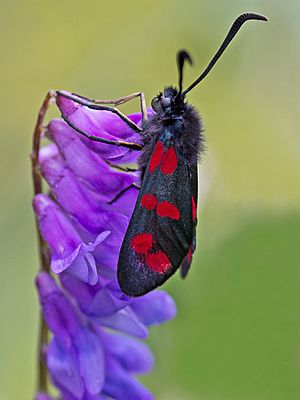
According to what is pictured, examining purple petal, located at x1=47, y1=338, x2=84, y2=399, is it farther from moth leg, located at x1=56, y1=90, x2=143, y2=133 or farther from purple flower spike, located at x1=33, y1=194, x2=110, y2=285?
moth leg, located at x1=56, y1=90, x2=143, y2=133

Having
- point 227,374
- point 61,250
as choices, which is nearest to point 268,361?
point 227,374

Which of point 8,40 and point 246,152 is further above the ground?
point 8,40

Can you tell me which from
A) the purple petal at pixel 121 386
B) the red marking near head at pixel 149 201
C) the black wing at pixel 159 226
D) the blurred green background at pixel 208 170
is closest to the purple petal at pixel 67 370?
the purple petal at pixel 121 386

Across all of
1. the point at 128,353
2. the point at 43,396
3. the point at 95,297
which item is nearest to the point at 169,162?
the point at 95,297

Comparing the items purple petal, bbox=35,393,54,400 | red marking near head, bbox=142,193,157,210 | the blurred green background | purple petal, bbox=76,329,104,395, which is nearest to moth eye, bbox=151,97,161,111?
red marking near head, bbox=142,193,157,210

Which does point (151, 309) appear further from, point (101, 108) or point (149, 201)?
point (101, 108)

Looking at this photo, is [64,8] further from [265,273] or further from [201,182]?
[265,273]

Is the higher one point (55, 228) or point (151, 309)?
point (55, 228)
